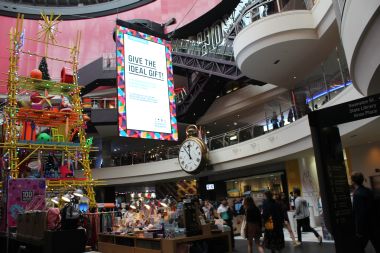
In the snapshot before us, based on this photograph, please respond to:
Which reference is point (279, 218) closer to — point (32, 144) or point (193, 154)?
point (32, 144)

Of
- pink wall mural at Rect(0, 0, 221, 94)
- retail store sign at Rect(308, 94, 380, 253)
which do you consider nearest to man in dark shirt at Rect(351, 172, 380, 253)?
retail store sign at Rect(308, 94, 380, 253)

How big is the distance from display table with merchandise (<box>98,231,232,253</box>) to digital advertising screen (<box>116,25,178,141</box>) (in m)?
2.62

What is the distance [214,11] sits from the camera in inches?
921

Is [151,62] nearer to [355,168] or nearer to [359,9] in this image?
[359,9]

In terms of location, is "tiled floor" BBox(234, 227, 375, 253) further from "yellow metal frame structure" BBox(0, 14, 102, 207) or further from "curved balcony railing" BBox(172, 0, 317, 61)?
"curved balcony railing" BBox(172, 0, 317, 61)

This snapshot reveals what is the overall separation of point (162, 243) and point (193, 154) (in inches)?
451

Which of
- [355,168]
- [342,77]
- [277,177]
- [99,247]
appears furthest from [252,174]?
[99,247]

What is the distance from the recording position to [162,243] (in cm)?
639

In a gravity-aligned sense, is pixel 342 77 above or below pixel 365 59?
above

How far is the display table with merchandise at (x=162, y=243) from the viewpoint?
6.27m

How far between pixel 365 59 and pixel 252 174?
15.8m

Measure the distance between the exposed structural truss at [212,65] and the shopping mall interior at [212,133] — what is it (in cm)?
8

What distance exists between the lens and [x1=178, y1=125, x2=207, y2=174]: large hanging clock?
17.1 metres

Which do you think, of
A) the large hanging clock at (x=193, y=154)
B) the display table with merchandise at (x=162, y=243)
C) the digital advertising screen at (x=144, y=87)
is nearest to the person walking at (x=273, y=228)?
the display table with merchandise at (x=162, y=243)
